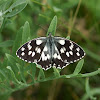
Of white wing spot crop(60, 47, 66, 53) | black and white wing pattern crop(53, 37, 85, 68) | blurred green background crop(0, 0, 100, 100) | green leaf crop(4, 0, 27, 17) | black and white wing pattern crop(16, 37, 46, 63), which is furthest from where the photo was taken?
blurred green background crop(0, 0, 100, 100)

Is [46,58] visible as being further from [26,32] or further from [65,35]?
[65,35]

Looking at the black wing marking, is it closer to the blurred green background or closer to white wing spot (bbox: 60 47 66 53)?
white wing spot (bbox: 60 47 66 53)

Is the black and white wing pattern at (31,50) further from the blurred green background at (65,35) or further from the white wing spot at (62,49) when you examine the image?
the blurred green background at (65,35)

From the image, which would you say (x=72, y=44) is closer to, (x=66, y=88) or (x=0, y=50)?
(x=0, y=50)

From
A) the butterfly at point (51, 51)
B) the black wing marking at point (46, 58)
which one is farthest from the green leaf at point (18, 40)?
the black wing marking at point (46, 58)

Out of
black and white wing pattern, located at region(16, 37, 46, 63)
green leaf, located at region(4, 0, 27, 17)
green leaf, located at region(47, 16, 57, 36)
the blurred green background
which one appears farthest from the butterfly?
the blurred green background
